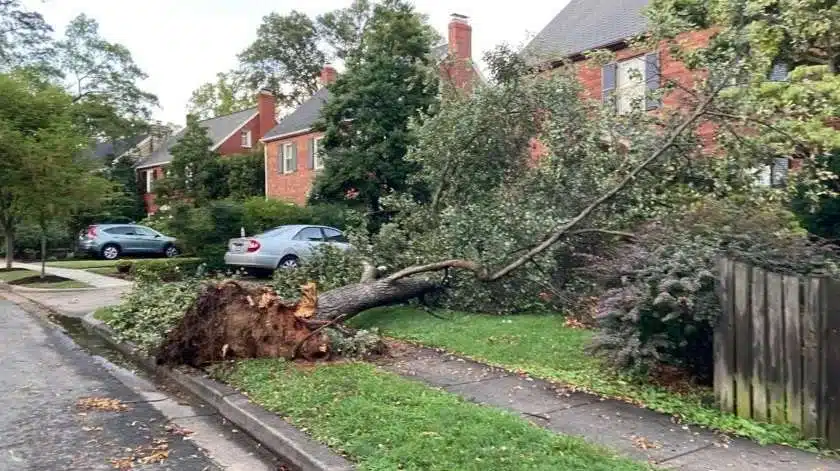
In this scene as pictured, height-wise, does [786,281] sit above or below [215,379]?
above

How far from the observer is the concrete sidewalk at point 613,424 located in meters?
4.44

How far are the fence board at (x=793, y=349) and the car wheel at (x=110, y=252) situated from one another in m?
28.9

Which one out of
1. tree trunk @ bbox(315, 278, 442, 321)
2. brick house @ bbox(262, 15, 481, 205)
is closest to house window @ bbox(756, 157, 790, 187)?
tree trunk @ bbox(315, 278, 442, 321)

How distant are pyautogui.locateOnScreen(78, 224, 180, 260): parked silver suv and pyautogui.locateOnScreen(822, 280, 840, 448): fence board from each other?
28.2 m

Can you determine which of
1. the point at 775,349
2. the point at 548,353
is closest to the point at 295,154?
the point at 548,353

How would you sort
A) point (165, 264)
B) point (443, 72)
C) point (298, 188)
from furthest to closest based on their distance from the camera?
point (298, 188) → point (165, 264) → point (443, 72)

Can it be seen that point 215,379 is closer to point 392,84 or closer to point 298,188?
point 392,84

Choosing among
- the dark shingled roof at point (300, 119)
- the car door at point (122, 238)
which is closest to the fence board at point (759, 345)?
the car door at point (122, 238)

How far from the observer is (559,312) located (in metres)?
9.86

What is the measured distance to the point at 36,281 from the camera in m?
18.1

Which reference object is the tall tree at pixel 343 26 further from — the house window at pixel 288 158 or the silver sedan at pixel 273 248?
the silver sedan at pixel 273 248

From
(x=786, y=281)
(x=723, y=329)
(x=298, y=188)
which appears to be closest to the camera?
(x=786, y=281)

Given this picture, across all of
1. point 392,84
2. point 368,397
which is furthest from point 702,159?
point 392,84

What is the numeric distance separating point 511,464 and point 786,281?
7.92ft
